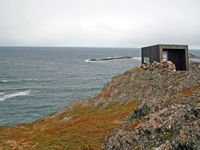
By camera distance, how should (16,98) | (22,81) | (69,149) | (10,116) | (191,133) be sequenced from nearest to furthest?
(191,133), (69,149), (10,116), (16,98), (22,81)

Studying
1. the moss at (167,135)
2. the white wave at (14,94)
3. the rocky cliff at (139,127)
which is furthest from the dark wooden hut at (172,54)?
the white wave at (14,94)

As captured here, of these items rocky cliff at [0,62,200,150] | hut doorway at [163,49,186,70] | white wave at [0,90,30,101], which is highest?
hut doorway at [163,49,186,70]

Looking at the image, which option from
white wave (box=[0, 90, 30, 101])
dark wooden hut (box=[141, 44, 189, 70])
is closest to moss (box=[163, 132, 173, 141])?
dark wooden hut (box=[141, 44, 189, 70])

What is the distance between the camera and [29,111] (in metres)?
48.2

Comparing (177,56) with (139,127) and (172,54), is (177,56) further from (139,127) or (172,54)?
(139,127)

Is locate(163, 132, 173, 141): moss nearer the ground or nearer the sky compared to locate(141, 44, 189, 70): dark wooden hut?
nearer the ground

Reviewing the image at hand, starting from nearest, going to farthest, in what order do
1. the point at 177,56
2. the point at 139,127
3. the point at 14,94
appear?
the point at 139,127 < the point at 177,56 < the point at 14,94

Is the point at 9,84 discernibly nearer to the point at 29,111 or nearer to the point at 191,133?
the point at 29,111

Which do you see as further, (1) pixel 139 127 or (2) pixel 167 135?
(1) pixel 139 127

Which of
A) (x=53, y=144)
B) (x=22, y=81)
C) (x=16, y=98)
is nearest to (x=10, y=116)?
(x=16, y=98)

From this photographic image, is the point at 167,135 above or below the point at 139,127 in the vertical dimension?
above

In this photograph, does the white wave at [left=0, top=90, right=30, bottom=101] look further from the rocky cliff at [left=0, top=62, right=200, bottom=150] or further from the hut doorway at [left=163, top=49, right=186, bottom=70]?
the hut doorway at [left=163, top=49, right=186, bottom=70]

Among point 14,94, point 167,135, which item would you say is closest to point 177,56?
point 167,135

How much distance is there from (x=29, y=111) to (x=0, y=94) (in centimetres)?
2112
